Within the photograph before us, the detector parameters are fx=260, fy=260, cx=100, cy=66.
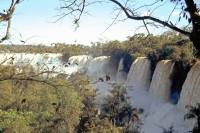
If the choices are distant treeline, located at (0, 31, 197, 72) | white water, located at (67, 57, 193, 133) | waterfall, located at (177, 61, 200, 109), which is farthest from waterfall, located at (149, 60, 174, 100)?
waterfall, located at (177, 61, 200, 109)

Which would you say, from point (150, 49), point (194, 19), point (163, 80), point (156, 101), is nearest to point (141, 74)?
point (156, 101)

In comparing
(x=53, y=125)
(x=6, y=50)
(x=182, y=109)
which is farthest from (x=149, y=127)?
(x=6, y=50)

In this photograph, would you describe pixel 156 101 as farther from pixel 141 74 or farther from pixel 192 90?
pixel 192 90

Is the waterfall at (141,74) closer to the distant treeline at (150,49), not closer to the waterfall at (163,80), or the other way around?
the distant treeline at (150,49)

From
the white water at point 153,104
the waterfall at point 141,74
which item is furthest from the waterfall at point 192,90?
the waterfall at point 141,74

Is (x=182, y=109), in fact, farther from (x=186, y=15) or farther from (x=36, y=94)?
(x=186, y=15)
